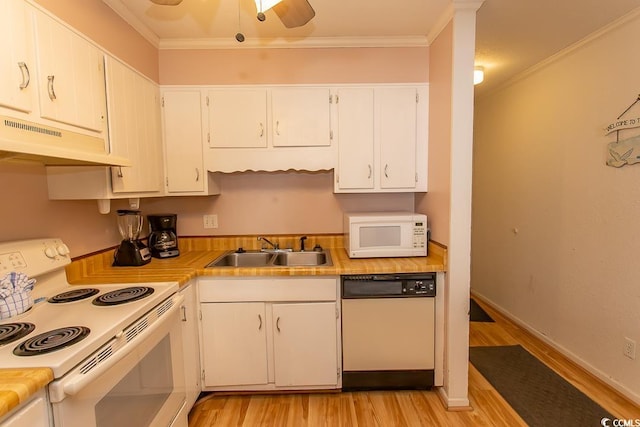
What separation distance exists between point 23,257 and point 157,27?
1637 millimetres

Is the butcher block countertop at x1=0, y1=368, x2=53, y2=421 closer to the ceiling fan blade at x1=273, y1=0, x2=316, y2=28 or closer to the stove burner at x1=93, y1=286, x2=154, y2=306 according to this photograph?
the stove burner at x1=93, y1=286, x2=154, y2=306

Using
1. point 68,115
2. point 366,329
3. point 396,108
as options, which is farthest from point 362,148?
point 68,115

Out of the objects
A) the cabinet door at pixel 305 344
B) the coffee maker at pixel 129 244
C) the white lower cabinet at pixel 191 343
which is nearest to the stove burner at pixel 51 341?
the white lower cabinet at pixel 191 343

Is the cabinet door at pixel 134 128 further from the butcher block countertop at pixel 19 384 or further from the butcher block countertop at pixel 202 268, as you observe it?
the butcher block countertop at pixel 19 384

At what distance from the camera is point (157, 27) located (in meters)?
1.99

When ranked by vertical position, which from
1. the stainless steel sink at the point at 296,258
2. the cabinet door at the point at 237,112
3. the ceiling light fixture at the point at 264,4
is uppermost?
the ceiling light fixture at the point at 264,4

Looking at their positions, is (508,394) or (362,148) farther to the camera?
(362,148)

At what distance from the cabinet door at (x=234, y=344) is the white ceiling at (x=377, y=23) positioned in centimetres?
187

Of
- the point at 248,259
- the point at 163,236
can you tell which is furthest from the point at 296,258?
the point at 163,236

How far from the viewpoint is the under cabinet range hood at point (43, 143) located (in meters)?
0.91

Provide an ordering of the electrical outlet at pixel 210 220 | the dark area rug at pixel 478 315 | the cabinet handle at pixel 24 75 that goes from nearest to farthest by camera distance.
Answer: the cabinet handle at pixel 24 75, the electrical outlet at pixel 210 220, the dark area rug at pixel 478 315

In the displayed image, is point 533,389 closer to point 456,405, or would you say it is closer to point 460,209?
point 456,405

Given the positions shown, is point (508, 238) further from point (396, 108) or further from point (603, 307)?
point (396, 108)

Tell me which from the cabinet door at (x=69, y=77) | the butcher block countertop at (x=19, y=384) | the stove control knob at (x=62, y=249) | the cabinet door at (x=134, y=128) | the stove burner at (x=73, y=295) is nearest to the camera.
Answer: the butcher block countertop at (x=19, y=384)
